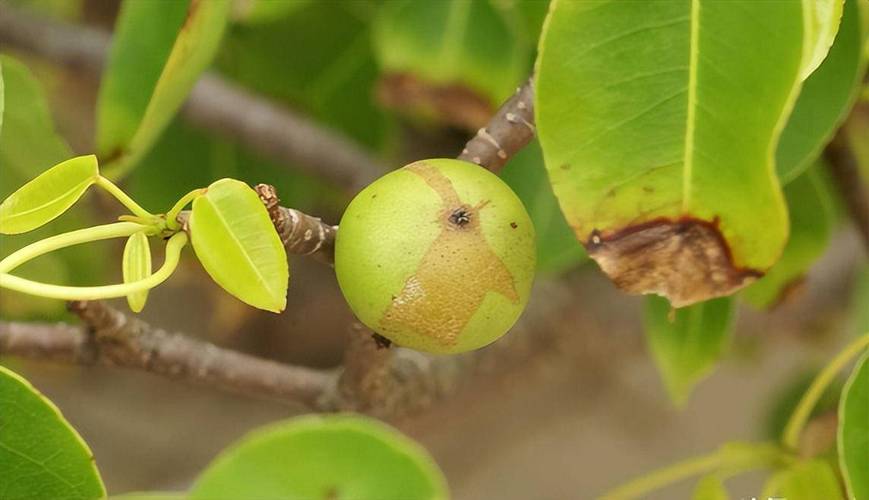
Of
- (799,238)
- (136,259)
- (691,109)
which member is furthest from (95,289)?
(799,238)

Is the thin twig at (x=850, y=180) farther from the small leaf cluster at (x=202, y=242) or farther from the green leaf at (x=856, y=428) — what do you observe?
the small leaf cluster at (x=202, y=242)

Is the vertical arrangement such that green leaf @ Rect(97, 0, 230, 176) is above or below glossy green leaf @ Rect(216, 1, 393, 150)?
below

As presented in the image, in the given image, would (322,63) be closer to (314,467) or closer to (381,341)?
(381,341)

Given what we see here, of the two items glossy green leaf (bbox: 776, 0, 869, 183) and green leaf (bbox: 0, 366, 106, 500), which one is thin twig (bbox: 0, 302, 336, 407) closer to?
green leaf (bbox: 0, 366, 106, 500)

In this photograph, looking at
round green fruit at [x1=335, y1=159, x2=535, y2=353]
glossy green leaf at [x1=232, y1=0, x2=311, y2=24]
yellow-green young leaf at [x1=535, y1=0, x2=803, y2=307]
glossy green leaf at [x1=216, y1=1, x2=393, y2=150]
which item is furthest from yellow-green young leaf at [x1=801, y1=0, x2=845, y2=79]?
glossy green leaf at [x1=216, y1=1, x2=393, y2=150]

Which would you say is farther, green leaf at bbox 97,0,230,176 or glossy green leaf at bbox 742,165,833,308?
glossy green leaf at bbox 742,165,833,308

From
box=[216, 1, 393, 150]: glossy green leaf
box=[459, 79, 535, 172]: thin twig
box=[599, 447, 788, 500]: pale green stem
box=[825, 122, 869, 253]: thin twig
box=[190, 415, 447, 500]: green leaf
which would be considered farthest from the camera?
box=[216, 1, 393, 150]: glossy green leaf

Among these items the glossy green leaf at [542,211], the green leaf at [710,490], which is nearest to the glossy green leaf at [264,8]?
the glossy green leaf at [542,211]
